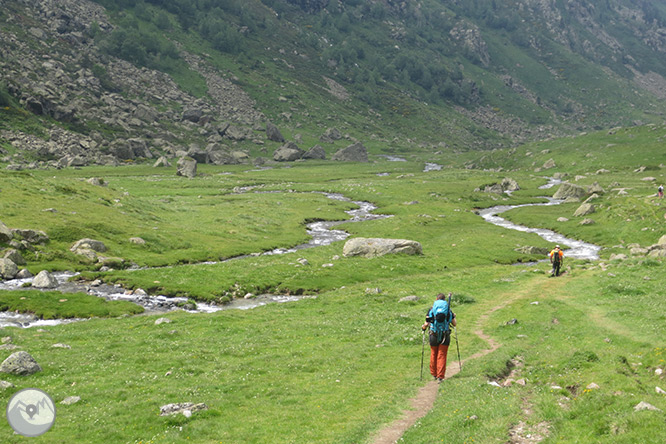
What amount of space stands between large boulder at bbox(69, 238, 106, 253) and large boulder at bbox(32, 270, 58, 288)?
9782mm

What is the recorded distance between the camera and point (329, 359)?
26625mm

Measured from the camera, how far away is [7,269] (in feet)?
139

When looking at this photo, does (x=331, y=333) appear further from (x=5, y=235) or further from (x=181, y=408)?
(x=5, y=235)

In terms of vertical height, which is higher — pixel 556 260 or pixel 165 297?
pixel 556 260

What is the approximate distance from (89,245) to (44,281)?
1197 centimetres

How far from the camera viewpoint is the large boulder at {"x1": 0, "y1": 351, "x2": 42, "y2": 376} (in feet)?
71.3

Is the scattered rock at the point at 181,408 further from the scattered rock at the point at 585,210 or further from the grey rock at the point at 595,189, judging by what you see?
the grey rock at the point at 595,189

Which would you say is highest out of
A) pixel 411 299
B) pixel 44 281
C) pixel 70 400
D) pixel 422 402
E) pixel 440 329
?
pixel 440 329

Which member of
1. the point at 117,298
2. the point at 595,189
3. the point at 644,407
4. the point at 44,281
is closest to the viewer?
the point at 644,407

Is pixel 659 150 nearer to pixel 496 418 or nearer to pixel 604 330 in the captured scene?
pixel 604 330

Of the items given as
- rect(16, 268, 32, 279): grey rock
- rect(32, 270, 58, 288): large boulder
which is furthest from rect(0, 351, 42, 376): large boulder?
rect(16, 268, 32, 279): grey rock

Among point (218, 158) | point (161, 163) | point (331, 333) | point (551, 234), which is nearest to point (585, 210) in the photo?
point (551, 234)

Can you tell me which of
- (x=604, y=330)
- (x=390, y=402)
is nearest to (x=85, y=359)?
(x=390, y=402)

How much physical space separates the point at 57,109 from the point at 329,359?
191673mm
